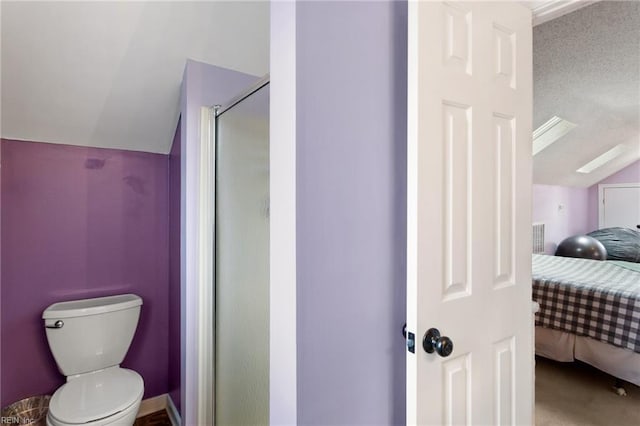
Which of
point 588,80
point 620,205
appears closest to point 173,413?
point 588,80

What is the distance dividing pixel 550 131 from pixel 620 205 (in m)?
3.26

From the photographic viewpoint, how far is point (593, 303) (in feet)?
7.62

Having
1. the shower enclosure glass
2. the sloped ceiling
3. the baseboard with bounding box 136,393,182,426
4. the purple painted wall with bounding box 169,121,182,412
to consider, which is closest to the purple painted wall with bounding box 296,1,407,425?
the shower enclosure glass

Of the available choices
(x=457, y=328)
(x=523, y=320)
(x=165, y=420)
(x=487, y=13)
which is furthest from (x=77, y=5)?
(x=165, y=420)

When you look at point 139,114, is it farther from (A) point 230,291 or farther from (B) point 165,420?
(B) point 165,420

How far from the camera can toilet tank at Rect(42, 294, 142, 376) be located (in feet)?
5.55

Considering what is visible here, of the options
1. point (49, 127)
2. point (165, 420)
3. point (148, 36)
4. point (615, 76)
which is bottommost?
point (165, 420)

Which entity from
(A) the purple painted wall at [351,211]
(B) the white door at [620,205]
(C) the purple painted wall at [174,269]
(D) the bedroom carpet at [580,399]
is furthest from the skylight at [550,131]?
(C) the purple painted wall at [174,269]

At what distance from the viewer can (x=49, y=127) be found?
1.73 m

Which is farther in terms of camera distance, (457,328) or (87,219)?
(87,219)

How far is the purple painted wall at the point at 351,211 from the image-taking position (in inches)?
30.7

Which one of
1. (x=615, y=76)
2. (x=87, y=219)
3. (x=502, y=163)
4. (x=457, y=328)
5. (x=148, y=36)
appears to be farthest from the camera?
(x=615, y=76)

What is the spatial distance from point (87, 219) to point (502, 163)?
85.6 inches

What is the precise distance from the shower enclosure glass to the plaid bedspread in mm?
2398
